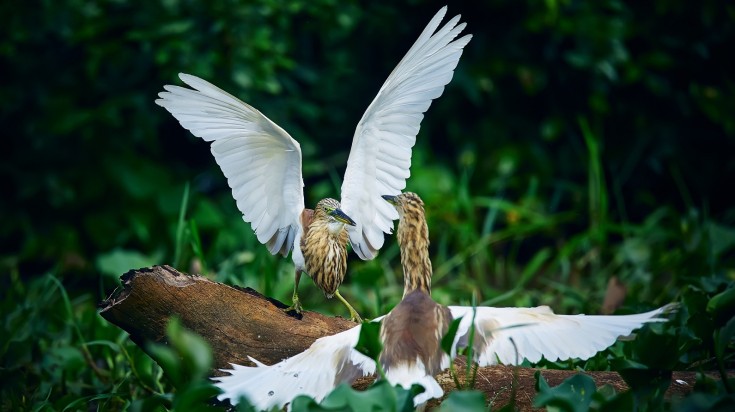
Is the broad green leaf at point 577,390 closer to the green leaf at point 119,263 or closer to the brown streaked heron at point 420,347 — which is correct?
the brown streaked heron at point 420,347

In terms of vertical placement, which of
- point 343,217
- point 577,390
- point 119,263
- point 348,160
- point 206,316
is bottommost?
point 119,263

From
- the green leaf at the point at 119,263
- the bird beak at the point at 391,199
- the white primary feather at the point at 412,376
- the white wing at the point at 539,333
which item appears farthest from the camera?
the green leaf at the point at 119,263

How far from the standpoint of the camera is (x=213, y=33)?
4.63 metres

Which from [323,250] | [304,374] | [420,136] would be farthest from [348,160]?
[420,136]

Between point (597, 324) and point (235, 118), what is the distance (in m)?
1.23

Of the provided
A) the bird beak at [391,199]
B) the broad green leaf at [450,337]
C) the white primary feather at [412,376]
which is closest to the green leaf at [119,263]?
the bird beak at [391,199]

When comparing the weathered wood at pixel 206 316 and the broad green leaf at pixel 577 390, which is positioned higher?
the weathered wood at pixel 206 316

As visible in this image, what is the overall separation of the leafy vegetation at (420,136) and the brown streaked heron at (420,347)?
1.54 m

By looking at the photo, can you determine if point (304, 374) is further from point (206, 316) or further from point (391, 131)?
point (391, 131)

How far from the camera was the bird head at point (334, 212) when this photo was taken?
2902 millimetres

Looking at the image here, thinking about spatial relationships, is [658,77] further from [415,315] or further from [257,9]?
[415,315]

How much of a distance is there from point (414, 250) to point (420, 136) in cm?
269

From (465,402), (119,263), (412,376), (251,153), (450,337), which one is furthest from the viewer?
(119,263)

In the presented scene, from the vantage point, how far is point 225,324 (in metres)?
2.75
